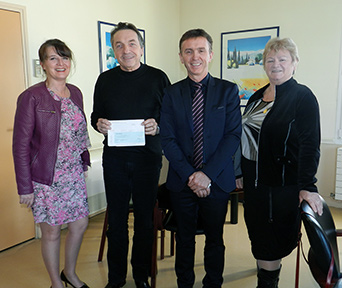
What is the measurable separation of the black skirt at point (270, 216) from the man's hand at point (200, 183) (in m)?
0.27

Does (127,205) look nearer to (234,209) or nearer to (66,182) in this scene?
(66,182)

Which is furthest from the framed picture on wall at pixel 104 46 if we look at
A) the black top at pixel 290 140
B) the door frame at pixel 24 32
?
the black top at pixel 290 140

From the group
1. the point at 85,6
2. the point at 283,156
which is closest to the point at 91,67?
the point at 85,6

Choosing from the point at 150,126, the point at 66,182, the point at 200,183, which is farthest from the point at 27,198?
the point at 200,183

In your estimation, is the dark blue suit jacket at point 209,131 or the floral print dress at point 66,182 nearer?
the dark blue suit jacket at point 209,131

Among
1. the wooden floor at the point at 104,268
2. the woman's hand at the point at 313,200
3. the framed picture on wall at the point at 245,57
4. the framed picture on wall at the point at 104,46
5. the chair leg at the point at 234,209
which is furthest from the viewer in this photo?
the framed picture on wall at the point at 245,57

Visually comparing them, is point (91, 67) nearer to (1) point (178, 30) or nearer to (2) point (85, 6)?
(2) point (85, 6)

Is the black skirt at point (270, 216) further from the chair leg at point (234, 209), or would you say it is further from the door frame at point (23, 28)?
the door frame at point (23, 28)

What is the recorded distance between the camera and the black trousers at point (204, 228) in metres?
1.86

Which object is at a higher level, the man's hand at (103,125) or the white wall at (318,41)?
the white wall at (318,41)

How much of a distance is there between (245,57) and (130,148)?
9.68ft

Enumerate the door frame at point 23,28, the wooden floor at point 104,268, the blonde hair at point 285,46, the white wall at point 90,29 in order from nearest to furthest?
the blonde hair at point 285,46 < the wooden floor at point 104,268 < the door frame at point 23,28 < the white wall at point 90,29

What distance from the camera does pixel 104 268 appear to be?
261 cm

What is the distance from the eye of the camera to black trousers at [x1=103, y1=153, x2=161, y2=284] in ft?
6.63
